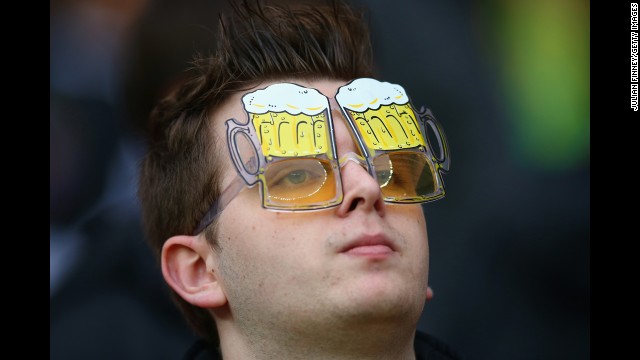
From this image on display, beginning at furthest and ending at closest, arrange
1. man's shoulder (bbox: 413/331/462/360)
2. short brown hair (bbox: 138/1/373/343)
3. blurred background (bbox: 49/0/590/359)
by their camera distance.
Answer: blurred background (bbox: 49/0/590/359)
man's shoulder (bbox: 413/331/462/360)
short brown hair (bbox: 138/1/373/343)

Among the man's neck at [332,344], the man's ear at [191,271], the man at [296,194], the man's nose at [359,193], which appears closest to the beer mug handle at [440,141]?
the man at [296,194]

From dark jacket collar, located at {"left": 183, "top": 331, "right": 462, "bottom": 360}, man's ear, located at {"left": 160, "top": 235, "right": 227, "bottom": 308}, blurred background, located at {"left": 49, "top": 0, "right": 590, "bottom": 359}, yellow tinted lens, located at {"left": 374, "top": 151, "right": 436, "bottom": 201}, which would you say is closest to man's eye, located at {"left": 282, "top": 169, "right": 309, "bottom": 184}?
yellow tinted lens, located at {"left": 374, "top": 151, "right": 436, "bottom": 201}

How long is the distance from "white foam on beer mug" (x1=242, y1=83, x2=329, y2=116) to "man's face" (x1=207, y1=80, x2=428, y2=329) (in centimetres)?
11

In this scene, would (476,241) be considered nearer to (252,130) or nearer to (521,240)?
(521,240)

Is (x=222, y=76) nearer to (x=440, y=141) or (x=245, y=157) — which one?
(x=245, y=157)

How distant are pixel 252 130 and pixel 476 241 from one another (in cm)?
159

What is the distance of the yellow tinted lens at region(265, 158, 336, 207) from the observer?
6.96ft

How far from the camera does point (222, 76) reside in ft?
8.02

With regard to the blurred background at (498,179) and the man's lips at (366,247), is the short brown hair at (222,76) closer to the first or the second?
the man's lips at (366,247)

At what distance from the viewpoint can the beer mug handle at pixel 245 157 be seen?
2.14 metres

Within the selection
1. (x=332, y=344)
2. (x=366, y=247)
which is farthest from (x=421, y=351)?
(x=366, y=247)

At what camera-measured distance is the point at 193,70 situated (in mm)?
2668

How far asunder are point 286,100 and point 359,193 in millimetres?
399

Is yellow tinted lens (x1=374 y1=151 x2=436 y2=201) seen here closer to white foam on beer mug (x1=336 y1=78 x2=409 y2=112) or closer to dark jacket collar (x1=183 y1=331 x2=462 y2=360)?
white foam on beer mug (x1=336 y1=78 x2=409 y2=112)
